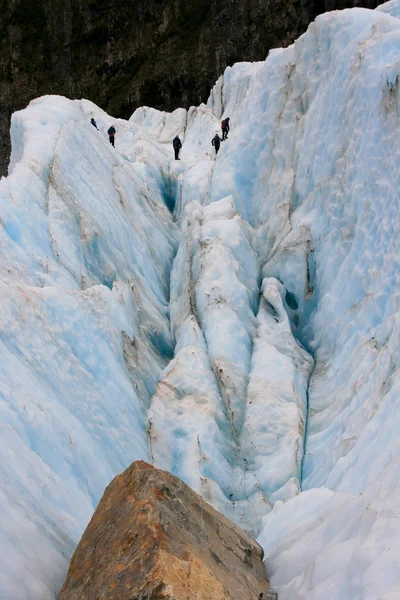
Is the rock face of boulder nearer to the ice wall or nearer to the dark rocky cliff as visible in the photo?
the ice wall

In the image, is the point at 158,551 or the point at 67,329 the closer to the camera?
the point at 158,551

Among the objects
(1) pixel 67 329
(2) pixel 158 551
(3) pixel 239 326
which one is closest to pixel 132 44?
(3) pixel 239 326

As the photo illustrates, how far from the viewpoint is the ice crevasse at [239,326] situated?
4.84m

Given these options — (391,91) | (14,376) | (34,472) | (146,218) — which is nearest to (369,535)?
(34,472)

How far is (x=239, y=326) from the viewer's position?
989cm

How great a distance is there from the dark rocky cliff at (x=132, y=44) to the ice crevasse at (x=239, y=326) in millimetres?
28690

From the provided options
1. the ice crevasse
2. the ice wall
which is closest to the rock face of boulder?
the ice crevasse

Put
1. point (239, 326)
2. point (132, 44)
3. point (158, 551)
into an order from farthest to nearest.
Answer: point (132, 44), point (239, 326), point (158, 551)

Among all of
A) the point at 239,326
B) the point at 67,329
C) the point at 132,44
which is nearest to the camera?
the point at 67,329

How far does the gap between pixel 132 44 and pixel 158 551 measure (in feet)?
154

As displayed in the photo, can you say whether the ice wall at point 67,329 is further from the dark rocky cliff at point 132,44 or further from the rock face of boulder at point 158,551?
the dark rocky cliff at point 132,44

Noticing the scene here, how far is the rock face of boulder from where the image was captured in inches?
137

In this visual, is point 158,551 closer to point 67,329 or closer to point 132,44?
point 67,329

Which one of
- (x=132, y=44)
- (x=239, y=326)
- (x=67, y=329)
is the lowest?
(x=239, y=326)
